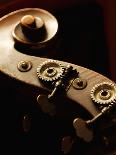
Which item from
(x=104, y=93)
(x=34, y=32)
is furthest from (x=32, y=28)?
(x=104, y=93)

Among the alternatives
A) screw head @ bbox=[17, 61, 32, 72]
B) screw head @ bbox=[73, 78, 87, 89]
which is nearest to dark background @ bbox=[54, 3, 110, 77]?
screw head @ bbox=[17, 61, 32, 72]

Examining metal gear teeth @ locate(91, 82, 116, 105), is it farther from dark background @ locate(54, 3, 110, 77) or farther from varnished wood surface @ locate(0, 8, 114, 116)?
dark background @ locate(54, 3, 110, 77)

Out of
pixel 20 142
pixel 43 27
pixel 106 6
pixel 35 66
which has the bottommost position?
pixel 20 142

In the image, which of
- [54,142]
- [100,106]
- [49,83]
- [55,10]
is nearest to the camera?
[100,106]

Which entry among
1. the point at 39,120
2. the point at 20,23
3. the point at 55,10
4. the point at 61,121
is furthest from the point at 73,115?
the point at 55,10

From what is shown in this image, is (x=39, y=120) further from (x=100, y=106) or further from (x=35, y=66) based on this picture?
(x=100, y=106)

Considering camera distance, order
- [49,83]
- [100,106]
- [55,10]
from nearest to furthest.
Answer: [100,106], [49,83], [55,10]

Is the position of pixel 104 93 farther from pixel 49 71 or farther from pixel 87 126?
pixel 49 71

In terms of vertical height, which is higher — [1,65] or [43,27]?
[43,27]

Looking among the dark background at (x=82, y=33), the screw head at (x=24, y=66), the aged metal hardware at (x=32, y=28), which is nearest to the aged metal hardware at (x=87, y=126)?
the screw head at (x=24, y=66)
